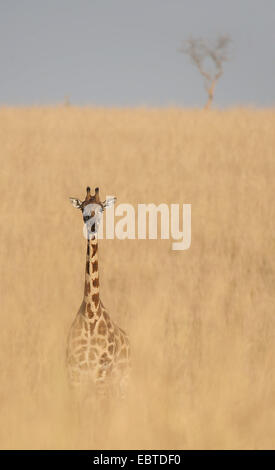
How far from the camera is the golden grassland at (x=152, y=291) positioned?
3.06 m

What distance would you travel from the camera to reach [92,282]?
337 cm

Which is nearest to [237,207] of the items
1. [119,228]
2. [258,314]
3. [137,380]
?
[119,228]

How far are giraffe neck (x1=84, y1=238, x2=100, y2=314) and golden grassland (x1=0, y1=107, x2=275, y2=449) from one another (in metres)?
0.56

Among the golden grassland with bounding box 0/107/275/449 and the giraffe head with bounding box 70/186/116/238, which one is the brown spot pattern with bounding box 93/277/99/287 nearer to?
the giraffe head with bounding box 70/186/116/238

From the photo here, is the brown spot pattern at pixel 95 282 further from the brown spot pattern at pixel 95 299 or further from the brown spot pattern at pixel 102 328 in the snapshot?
the brown spot pattern at pixel 102 328

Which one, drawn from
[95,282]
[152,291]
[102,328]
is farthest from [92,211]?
[152,291]

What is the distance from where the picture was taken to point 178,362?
3861 millimetres

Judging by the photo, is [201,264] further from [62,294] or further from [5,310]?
[5,310]

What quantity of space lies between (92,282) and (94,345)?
15.8 inches

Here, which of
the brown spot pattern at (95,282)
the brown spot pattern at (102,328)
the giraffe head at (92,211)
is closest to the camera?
the giraffe head at (92,211)

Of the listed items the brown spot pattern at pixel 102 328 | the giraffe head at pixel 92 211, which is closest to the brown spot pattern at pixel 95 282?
the brown spot pattern at pixel 102 328

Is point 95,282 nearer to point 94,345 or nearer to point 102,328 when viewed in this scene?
point 102,328

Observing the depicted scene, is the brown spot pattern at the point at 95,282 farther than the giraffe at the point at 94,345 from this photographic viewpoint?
Yes

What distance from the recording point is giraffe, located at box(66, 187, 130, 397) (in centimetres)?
311
